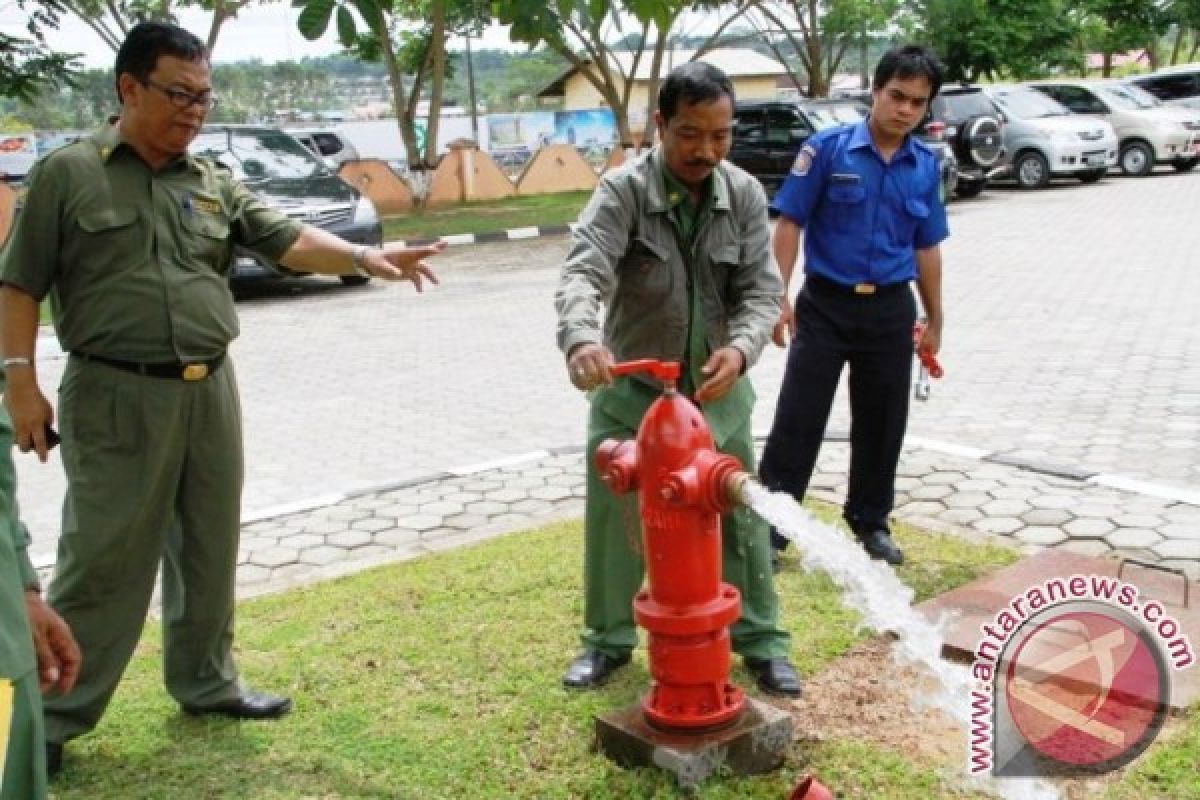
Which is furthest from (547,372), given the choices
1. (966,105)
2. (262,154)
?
(966,105)

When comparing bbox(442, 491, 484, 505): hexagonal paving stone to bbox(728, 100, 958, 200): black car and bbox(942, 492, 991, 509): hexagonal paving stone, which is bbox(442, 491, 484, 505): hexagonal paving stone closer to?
bbox(942, 492, 991, 509): hexagonal paving stone

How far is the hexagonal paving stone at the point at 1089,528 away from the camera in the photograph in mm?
4586

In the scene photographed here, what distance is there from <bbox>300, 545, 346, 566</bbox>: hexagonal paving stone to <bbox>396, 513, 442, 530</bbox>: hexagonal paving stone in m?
0.32

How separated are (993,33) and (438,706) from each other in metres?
24.8

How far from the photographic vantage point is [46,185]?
300 cm

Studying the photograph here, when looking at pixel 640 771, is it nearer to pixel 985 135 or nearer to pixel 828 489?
pixel 828 489

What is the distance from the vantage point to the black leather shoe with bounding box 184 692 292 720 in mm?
3425

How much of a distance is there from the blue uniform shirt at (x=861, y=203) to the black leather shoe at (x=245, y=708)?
2.17 m

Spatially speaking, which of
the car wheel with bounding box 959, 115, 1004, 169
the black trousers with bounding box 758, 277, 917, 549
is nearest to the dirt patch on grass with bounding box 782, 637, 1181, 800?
the black trousers with bounding box 758, 277, 917, 549

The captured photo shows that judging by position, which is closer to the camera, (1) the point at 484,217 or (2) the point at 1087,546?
(2) the point at 1087,546

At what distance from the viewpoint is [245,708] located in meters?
3.43

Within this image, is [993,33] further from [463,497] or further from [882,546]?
[882,546]

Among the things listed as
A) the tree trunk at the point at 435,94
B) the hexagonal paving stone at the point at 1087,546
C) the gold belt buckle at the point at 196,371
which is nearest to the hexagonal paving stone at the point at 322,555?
the gold belt buckle at the point at 196,371

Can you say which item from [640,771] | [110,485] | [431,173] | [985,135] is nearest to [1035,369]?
[640,771]
